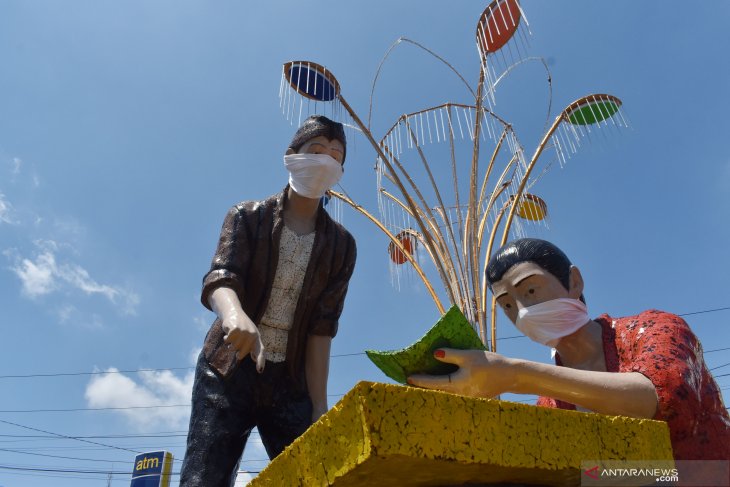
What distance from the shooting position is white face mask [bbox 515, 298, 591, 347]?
1.92 meters

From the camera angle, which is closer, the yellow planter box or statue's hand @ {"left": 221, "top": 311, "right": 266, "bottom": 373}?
the yellow planter box

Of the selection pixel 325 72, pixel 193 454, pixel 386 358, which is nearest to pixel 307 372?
pixel 193 454

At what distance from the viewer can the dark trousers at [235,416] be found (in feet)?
7.07

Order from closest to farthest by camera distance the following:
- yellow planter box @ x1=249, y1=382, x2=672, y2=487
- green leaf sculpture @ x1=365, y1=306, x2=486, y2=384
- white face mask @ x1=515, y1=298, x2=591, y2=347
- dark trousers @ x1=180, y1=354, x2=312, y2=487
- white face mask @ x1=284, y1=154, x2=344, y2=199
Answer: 1. yellow planter box @ x1=249, y1=382, x2=672, y2=487
2. green leaf sculpture @ x1=365, y1=306, x2=486, y2=384
3. white face mask @ x1=515, y1=298, x2=591, y2=347
4. dark trousers @ x1=180, y1=354, x2=312, y2=487
5. white face mask @ x1=284, y1=154, x2=344, y2=199

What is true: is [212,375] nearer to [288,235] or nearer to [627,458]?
[288,235]

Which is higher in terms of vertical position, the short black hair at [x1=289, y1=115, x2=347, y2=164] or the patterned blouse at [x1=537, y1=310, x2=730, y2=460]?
the short black hair at [x1=289, y1=115, x2=347, y2=164]

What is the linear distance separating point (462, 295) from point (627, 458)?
19.7 feet

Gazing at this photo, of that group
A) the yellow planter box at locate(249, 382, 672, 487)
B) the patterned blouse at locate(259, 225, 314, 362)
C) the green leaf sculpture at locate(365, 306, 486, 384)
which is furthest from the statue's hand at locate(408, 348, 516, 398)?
the patterned blouse at locate(259, 225, 314, 362)

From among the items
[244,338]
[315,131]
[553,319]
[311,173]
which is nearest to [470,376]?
[553,319]

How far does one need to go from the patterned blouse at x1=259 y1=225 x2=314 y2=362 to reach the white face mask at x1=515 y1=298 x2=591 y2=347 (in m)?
0.97

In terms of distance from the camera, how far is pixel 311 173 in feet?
8.49

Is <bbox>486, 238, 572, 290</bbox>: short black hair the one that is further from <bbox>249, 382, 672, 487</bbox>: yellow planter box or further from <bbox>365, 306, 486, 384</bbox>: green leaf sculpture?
<bbox>249, 382, 672, 487</bbox>: yellow planter box

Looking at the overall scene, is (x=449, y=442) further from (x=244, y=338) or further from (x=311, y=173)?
(x=311, y=173)

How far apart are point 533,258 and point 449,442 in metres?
1.23
